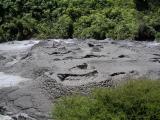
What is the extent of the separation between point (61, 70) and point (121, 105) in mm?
7142

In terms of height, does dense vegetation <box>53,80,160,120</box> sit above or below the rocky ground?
above

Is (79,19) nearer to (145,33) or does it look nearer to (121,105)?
(145,33)

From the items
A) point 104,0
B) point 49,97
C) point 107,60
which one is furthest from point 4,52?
point 104,0

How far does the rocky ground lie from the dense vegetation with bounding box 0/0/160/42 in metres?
5.62

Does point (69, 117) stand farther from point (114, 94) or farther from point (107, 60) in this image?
point (107, 60)

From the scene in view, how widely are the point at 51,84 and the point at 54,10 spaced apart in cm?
1663

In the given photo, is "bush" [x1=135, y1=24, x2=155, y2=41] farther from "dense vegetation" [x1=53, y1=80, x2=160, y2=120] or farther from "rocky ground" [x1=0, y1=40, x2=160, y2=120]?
"dense vegetation" [x1=53, y1=80, x2=160, y2=120]

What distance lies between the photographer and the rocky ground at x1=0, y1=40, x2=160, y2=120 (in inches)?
644

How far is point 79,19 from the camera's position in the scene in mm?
31953

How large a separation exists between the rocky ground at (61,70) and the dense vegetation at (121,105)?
312 centimetres

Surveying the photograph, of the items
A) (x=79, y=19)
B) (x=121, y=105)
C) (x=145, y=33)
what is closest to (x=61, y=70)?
(x=121, y=105)

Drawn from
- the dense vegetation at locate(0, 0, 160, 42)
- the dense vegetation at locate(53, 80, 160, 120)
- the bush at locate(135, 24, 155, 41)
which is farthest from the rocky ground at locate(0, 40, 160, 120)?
the dense vegetation at locate(0, 0, 160, 42)

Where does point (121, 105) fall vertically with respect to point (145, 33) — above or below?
above

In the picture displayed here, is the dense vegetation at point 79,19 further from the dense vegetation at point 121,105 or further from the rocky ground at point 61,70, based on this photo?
the dense vegetation at point 121,105
